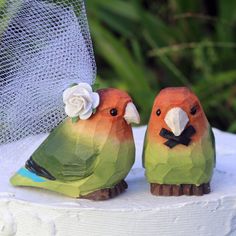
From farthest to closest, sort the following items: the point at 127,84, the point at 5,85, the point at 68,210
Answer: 1. the point at 127,84
2. the point at 5,85
3. the point at 68,210

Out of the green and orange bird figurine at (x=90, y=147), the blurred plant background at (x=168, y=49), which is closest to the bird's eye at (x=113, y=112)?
the green and orange bird figurine at (x=90, y=147)

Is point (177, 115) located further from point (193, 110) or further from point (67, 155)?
point (67, 155)

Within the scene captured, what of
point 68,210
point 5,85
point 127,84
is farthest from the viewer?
point 127,84

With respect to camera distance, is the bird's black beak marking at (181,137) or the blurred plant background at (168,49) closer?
the bird's black beak marking at (181,137)

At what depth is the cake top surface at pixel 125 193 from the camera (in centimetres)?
110

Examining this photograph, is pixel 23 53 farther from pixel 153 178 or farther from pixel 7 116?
pixel 153 178

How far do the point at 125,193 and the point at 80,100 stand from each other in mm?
158

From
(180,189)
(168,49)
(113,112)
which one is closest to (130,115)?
(113,112)

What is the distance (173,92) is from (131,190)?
0.17 metres

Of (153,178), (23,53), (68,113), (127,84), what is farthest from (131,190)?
(127,84)

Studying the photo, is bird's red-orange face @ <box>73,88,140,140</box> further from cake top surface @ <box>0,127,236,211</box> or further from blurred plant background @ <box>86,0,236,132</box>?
blurred plant background @ <box>86,0,236,132</box>

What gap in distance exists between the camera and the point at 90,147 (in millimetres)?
1105

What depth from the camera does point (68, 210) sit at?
1093mm

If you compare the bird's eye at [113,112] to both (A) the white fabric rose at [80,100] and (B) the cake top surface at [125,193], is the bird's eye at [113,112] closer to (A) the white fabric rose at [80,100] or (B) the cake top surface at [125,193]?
(A) the white fabric rose at [80,100]
